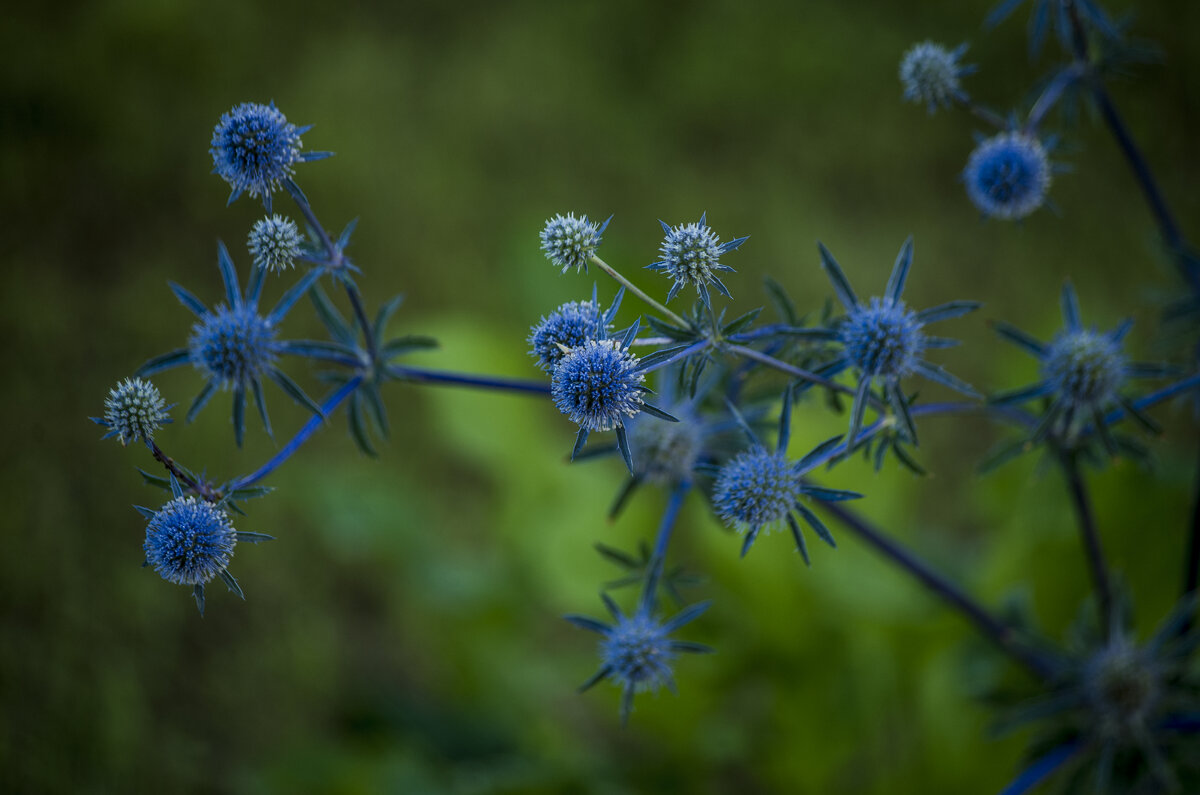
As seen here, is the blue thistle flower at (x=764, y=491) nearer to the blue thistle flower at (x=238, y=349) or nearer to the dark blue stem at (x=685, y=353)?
the dark blue stem at (x=685, y=353)

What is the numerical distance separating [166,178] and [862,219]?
1126 millimetres

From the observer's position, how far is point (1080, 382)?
0.59 meters

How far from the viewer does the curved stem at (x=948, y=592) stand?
2.08ft

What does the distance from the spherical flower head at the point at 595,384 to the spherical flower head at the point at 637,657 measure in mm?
163

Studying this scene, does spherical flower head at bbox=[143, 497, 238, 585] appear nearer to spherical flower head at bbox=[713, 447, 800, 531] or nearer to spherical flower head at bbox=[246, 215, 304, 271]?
spherical flower head at bbox=[246, 215, 304, 271]

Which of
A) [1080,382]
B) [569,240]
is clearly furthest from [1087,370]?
[569,240]

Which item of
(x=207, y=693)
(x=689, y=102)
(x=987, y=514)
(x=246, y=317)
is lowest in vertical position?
Result: (x=246, y=317)

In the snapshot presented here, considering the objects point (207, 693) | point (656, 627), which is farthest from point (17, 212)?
point (656, 627)

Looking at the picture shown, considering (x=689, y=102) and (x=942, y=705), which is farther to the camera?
(x=689, y=102)

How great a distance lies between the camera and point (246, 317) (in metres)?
0.50

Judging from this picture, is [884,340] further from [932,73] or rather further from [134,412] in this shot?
[134,412]

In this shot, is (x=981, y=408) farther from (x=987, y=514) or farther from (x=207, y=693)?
(x=207, y=693)

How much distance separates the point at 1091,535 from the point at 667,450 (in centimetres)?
34

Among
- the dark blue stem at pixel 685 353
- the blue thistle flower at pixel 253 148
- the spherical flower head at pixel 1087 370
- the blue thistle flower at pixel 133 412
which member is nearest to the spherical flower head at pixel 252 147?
the blue thistle flower at pixel 253 148
